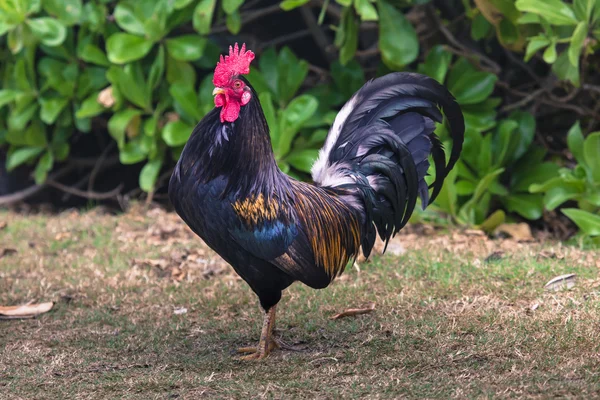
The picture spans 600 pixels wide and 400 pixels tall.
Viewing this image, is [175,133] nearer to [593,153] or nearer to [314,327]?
[314,327]

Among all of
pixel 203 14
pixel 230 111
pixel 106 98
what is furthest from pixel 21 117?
pixel 230 111

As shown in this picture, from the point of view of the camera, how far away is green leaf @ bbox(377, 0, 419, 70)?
6027 mm

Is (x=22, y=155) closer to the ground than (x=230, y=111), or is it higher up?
closer to the ground

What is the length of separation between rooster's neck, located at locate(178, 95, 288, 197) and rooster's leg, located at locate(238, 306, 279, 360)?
0.66 m

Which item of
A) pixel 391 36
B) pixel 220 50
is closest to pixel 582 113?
pixel 391 36

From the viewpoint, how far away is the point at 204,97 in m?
6.79

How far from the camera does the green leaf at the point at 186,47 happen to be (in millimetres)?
6516

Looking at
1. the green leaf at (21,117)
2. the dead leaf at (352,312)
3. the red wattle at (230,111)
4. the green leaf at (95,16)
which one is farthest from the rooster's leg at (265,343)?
the green leaf at (21,117)

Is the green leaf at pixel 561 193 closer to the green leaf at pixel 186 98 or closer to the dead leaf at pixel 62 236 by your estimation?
the green leaf at pixel 186 98

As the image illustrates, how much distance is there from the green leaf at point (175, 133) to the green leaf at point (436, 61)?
79.6 inches

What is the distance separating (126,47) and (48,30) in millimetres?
718

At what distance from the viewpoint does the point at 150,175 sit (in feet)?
22.9

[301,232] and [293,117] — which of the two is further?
[293,117]

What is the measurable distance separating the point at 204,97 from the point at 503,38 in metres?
2.48
